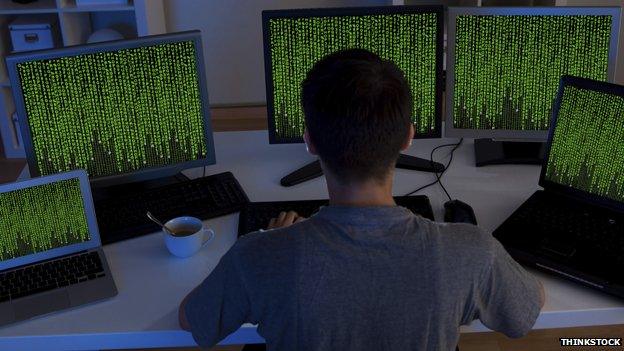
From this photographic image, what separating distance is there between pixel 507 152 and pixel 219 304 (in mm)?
1115

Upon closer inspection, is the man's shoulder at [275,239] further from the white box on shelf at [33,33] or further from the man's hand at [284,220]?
the white box on shelf at [33,33]

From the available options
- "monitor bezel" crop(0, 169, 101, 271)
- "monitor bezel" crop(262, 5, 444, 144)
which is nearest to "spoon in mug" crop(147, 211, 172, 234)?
"monitor bezel" crop(0, 169, 101, 271)

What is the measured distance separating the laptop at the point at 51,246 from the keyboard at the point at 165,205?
92 millimetres

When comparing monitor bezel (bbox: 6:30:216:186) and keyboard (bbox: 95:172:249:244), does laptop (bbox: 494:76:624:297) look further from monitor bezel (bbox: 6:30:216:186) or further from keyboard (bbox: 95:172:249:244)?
monitor bezel (bbox: 6:30:216:186)

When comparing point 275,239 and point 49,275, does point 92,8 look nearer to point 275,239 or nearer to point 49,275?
point 49,275

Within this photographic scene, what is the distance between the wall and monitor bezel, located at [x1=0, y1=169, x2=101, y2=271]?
2621 millimetres

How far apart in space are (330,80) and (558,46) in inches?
38.3

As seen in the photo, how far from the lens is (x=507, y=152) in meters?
2.01

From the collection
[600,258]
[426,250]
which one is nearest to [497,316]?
[426,250]

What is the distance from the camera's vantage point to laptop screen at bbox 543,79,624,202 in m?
1.60

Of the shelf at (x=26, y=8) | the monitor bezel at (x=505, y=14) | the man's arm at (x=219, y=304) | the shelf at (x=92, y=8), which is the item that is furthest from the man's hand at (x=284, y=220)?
the shelf at (x=26, y=8)

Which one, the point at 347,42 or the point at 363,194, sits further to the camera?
the point at 347,42

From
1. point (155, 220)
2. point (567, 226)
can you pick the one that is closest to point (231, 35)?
point (155, 220)

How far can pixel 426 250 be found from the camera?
1.09m
